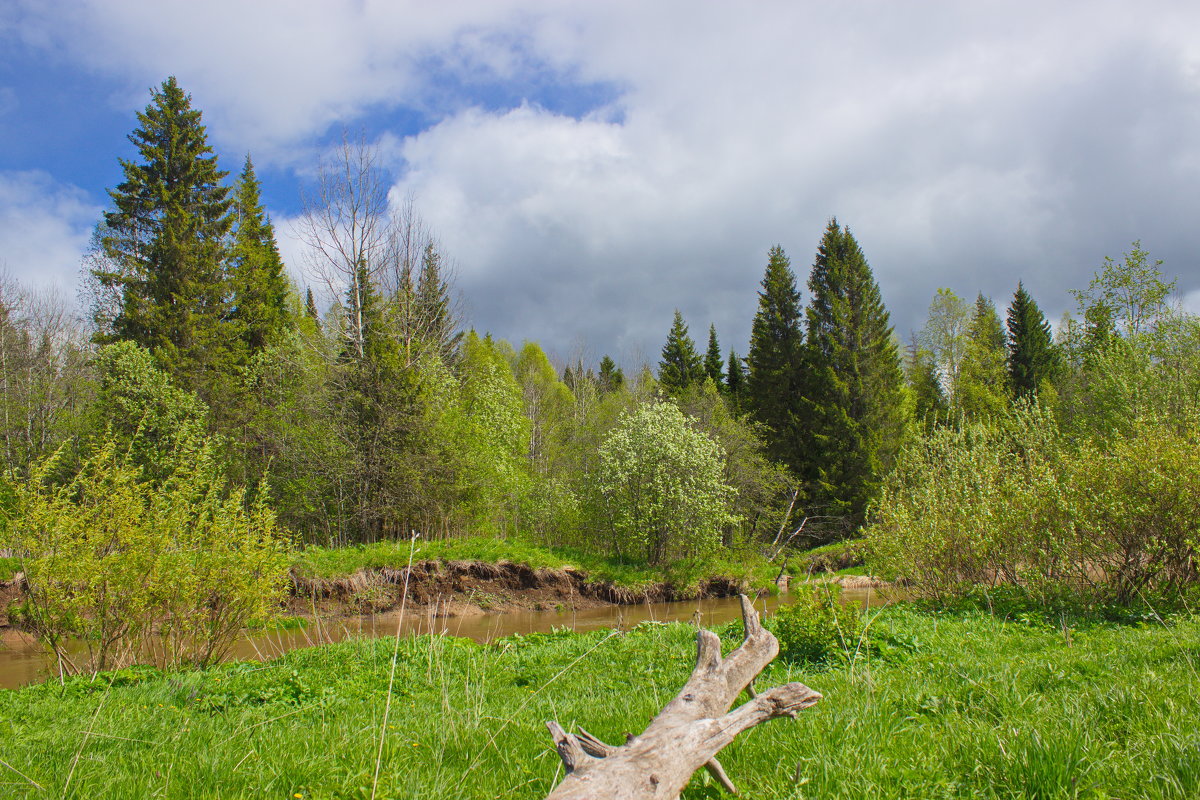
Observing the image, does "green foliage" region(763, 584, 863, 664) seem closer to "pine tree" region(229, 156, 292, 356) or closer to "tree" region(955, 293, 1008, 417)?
"pine tree" region(229, 156, 292, 356)

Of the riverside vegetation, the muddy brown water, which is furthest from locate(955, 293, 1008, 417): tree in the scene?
the muddy brown water

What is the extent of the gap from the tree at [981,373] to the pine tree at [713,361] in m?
13.8

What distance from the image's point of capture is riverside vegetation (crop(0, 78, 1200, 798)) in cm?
302

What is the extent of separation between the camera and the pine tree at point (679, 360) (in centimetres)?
3816

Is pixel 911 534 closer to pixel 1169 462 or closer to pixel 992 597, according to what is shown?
pixel 992 597

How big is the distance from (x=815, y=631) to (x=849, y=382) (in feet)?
84.4

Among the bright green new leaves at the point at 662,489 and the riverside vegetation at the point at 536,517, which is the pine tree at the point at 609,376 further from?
the bright green new leaves at the point at 662,489

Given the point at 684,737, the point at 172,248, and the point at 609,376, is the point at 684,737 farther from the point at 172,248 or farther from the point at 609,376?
the point at 609,376

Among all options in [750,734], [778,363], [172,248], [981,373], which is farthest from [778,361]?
[750,734]

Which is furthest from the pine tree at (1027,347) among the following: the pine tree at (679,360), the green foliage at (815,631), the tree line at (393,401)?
the green foliage at (815,631)

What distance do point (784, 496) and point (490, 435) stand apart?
1342cm

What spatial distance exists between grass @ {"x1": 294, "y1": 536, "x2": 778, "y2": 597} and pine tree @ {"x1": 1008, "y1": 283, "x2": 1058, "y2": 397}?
2671cm

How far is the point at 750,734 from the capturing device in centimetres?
312

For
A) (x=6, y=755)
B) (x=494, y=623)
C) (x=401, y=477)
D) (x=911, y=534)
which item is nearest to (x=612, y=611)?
(x=494, y=623)
